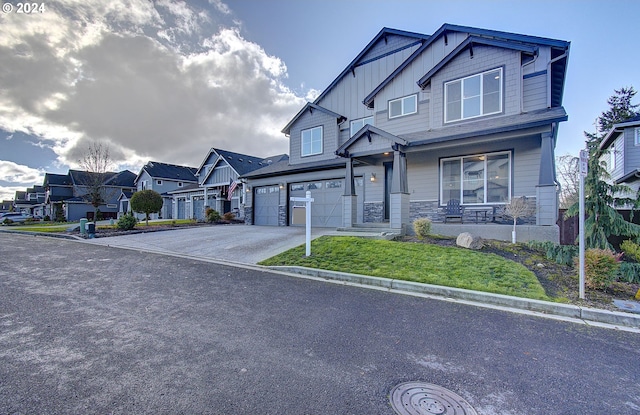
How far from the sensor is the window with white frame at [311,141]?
16391 millimetres

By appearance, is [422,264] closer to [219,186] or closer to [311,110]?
[311,110]

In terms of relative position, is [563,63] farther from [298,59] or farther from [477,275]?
[298,59]

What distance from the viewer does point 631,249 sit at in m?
6.88

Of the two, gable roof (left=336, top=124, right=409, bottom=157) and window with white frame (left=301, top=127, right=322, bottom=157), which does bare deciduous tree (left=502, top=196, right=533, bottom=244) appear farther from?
window with white frame (left=301, top=127, right=322, bottom=157)

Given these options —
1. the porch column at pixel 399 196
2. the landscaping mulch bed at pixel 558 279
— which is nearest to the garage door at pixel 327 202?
the porch column at pixel 399 196

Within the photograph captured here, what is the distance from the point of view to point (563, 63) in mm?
10109

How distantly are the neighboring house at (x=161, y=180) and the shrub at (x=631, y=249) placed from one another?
123ft

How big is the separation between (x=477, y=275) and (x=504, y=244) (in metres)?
3.38

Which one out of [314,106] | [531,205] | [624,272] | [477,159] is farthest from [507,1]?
[624,272]

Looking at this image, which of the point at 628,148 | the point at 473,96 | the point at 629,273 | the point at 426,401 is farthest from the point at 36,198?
the point at 628,148

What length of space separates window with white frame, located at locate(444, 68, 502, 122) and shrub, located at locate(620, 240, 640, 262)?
5569 millimetres

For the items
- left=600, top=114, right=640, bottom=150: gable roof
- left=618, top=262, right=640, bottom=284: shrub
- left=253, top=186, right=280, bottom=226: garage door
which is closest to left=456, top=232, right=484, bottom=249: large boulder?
left=618, top=262, right=640, bottom=284: shrub

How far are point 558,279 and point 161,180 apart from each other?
41.6 m

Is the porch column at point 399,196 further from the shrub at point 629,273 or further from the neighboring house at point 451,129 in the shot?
the shrub at point 629,273
